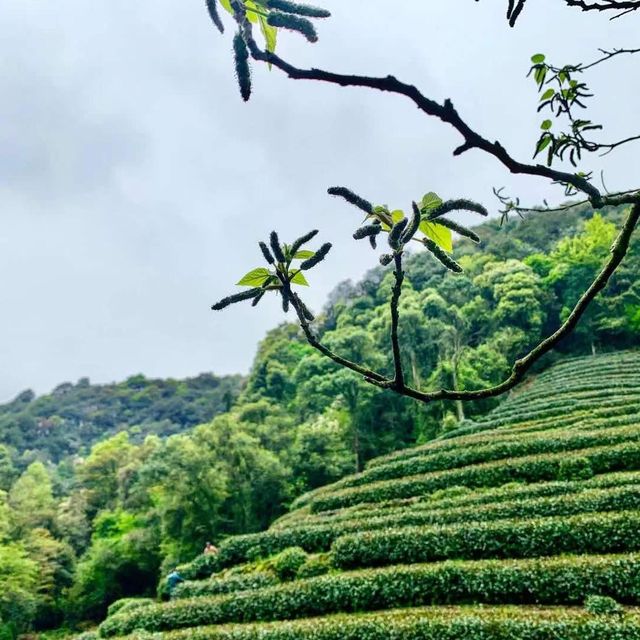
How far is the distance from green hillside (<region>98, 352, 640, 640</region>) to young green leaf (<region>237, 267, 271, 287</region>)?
7727 mm

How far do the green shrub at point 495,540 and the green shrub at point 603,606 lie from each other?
1821 mm

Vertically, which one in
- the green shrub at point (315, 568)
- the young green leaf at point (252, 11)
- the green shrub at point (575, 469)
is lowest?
the green shrub at point (315, 568)

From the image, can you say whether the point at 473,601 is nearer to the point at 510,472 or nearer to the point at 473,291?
the point at 510,472

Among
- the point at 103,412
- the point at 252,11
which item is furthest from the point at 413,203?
the point at 103,412

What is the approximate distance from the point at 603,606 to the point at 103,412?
98.4 metres

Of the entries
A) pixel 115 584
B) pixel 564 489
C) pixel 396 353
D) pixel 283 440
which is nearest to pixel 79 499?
pixel 115 584

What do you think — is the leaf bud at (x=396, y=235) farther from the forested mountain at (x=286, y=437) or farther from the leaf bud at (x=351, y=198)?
the forested mountain at (x=286, y=437)

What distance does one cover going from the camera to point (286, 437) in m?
29.9

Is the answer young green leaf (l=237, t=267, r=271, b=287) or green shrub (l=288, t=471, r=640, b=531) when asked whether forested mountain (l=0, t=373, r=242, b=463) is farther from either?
young green leaf (l=237, t=267, r=271, b=287)

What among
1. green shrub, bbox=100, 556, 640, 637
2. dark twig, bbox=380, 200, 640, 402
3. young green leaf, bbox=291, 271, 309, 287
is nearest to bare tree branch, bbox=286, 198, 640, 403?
dark twig, bbox=380, 200, 640, 402

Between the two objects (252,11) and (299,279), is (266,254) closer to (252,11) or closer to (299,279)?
(299,279)

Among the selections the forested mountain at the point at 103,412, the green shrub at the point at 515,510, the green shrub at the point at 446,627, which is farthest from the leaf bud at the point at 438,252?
the forested mountain at the point at 103,412

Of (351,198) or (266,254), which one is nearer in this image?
(351,198)

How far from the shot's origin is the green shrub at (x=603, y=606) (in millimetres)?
7234
